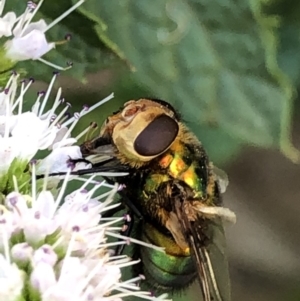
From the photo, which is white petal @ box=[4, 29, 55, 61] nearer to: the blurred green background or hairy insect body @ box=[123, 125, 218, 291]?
the blurred green background

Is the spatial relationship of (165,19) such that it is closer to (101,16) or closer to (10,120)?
(101,16)

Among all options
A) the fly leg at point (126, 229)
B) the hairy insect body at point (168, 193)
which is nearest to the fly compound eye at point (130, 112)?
the hairy insect body at point (168, 193)

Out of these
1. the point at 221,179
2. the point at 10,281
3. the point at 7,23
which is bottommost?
the point at 10,281

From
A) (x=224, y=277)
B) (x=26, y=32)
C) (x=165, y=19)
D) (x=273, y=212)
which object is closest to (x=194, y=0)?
(x=165, y=19)

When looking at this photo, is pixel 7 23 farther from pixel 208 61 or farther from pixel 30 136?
pixel 208 61

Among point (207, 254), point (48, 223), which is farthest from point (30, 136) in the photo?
point (207, 254)

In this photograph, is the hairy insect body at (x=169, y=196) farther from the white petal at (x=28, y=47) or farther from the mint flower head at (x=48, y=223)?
the white petal at (x=28, y=47)

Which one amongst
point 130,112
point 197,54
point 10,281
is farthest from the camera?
point 197,54
